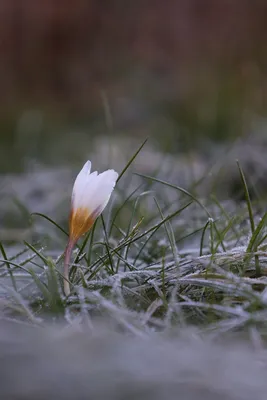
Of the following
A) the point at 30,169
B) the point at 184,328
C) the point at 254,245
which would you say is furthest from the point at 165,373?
the point at 30,169

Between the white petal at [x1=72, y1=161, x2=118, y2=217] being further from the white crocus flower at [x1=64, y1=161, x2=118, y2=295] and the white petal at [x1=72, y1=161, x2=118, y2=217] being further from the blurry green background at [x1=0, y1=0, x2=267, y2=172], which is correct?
the blurry green background at [x1=0, y1=0, x2=267, y2=172]

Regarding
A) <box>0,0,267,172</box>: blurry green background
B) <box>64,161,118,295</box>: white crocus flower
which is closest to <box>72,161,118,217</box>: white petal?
<box>64,161,118,295</box>: white crocus flower

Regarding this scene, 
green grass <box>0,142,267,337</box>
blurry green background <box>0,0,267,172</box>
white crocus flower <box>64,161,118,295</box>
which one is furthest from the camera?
blurry green background <box>0,0,267,172</box>

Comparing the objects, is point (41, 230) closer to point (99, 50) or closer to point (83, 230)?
point (83, 230)

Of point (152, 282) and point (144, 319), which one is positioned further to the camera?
point (152, 282)

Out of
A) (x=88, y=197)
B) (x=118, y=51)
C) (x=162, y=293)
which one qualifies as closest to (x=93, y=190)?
(x=88, y=197)

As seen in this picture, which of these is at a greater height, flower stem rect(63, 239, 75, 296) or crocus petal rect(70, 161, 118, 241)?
crocus petal rect(70, 161, 118, 241)

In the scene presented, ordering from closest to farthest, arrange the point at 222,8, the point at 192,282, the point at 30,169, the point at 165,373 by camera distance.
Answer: the point at 165,373 < the point at 192,282 < the point at 30,169 < the point at 222,8
